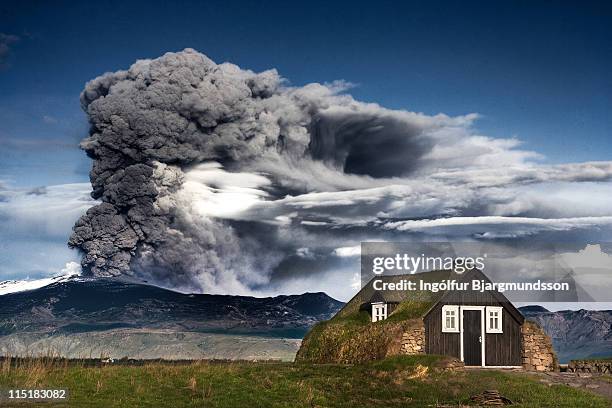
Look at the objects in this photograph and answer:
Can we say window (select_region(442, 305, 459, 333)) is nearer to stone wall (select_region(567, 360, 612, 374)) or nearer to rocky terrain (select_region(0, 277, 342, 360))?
stone wall (select_region(567, 360, 612, 374))

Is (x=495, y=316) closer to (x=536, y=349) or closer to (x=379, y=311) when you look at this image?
(x=536, y=349)

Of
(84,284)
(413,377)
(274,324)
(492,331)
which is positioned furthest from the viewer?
(274,324)

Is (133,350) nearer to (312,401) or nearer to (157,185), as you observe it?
(157,185)

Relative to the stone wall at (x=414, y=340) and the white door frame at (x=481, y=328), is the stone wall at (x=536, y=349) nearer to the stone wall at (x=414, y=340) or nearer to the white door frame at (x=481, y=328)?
the white door frame at (x=481, y=328)

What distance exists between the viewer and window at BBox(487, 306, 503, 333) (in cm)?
4175

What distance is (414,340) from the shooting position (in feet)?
134

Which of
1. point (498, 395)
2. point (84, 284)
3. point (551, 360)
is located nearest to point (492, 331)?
point (551, 360)

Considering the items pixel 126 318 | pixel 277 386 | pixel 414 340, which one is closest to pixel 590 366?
pixel 414 340

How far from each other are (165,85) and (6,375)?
68.4 metres

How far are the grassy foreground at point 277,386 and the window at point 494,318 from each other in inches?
300

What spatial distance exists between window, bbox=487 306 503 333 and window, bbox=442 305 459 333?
64.7 inches

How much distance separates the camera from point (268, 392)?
2819 cm

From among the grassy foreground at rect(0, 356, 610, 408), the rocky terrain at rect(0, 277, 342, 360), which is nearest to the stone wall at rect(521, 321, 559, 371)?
the grassy foreground at rect(0, 356, 610, 408)

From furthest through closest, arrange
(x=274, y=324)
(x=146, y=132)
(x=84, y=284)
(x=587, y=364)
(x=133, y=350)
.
Answer: (x=274, y=324)
(x=84, y=284)
(x=133, y=350)
(x=146, y=132)
(x=587, y=364)
